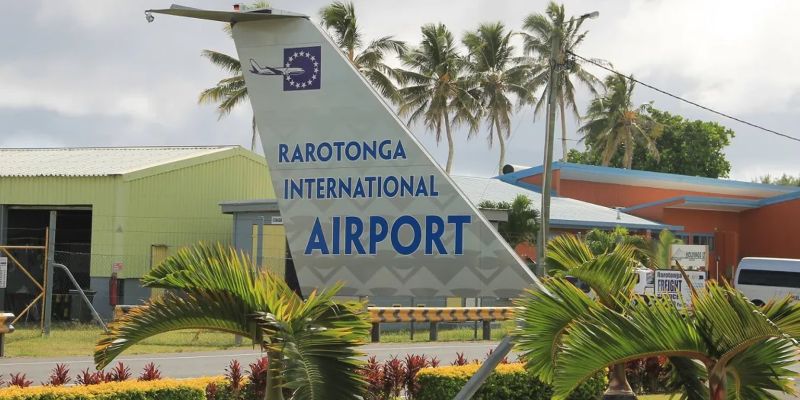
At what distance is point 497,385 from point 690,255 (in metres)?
20.0

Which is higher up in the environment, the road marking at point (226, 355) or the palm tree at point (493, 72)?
the palm tree at point (493, 72)

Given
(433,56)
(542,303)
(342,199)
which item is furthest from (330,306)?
(433,56)

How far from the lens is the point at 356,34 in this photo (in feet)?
134

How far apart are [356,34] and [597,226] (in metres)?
11.9

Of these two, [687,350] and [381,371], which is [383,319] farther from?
[687,350]

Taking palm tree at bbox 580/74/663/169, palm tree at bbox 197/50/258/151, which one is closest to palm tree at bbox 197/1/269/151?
palm tree at bbox 197/50/258/151

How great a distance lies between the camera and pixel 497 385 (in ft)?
38.8

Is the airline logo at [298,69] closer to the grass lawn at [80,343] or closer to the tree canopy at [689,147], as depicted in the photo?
the grass lawn at [80,343]

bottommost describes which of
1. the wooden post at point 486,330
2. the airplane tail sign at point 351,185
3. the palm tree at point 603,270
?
the wooden post at point 486,330

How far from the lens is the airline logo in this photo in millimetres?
8617

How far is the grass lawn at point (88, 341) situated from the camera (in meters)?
19.9

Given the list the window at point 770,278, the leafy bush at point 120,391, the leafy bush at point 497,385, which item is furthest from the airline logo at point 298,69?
the window at point 770,278

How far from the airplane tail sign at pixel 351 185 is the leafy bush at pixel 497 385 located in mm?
3273

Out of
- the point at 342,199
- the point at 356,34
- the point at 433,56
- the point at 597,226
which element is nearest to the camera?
the point at 342,199
